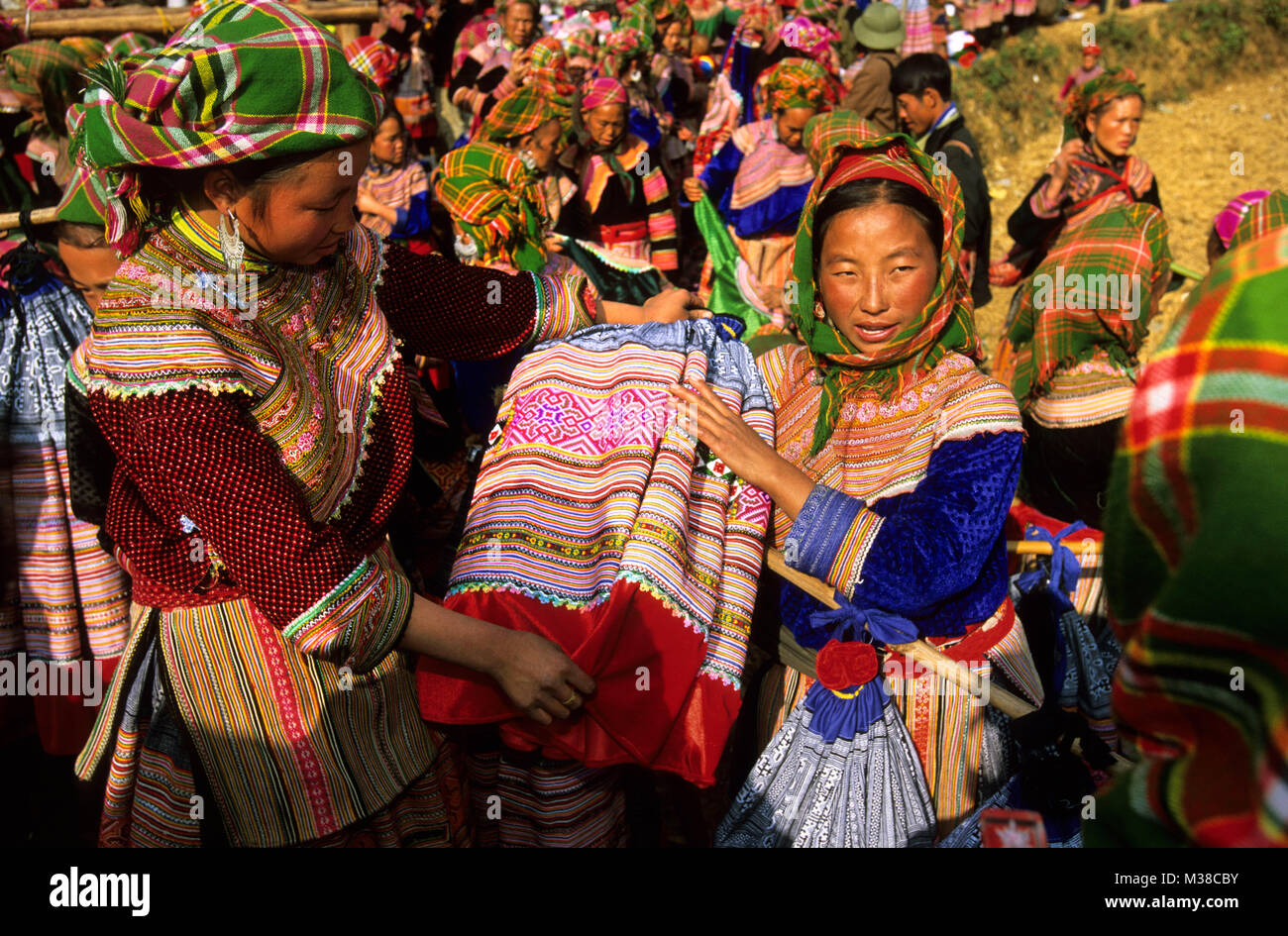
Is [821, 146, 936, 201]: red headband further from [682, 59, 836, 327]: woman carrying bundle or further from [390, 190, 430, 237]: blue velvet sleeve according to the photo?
[390, 190, 430, 237]: blue velvet sleeve

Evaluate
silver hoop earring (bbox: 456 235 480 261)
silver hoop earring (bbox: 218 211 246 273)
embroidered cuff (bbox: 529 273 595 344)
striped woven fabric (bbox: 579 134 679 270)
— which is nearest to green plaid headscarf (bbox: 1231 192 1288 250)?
embroidered cuff (bbox: 529 273 595 344)

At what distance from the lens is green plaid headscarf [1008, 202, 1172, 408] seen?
3.93 m

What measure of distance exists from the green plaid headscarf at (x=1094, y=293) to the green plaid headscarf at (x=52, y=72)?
4635 millimetres

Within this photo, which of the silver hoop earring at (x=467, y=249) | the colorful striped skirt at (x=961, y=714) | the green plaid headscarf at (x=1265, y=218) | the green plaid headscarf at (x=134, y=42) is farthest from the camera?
the silver hoop earring at (x=467, y=249)

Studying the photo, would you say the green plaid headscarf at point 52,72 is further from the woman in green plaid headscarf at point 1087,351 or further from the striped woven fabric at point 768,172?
the woman in green plaid headscarf at point 1087,351

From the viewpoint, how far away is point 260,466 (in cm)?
176

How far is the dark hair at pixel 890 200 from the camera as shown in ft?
7.63

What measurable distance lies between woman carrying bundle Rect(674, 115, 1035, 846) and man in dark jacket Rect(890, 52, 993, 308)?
4.41m

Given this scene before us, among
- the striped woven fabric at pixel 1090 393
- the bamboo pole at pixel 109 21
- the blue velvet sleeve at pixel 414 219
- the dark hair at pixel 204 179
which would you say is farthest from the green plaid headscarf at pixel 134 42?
the striped woven fabric at pixel 1090 393

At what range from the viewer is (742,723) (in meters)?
2.67

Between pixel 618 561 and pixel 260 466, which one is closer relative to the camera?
pixel 260 466

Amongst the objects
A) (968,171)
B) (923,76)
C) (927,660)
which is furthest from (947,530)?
(923,76)

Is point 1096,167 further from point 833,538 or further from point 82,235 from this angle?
point 82,235

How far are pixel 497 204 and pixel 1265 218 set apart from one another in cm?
326
